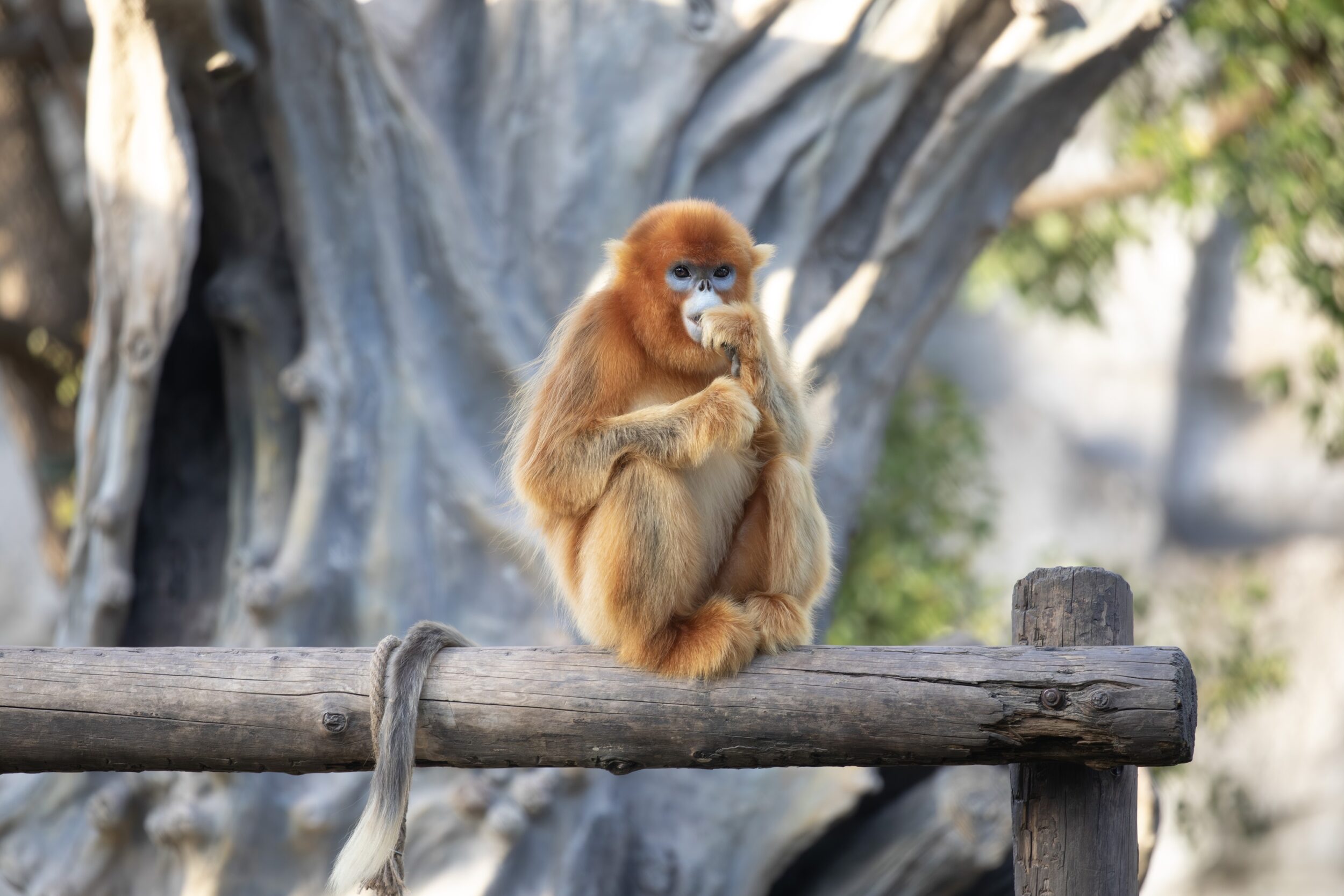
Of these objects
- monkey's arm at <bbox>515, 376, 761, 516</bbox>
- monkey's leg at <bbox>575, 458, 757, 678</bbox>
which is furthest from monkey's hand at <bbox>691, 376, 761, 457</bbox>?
monkey's leg at <bbox>575, 458, 757, 678</bbox>

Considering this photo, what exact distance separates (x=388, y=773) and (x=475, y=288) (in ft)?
10.3

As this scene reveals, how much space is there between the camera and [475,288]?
17.6 feet

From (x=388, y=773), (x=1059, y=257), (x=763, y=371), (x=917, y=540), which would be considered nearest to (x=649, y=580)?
(x=763, y=371)

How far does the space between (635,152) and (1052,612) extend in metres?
3.54

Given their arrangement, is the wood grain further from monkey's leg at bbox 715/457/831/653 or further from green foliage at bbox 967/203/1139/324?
green foliage at bbox 967/203/1139/324

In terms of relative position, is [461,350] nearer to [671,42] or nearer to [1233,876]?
[671,42]

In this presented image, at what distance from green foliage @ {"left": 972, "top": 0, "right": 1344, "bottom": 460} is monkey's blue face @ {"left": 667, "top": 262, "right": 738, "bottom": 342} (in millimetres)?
4762

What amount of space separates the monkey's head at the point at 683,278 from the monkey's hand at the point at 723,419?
174mm

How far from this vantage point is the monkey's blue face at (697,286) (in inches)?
114

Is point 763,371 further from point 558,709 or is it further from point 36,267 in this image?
point 36,267

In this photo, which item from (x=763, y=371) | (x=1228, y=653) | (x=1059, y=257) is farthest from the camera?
(x=1228, y=653)

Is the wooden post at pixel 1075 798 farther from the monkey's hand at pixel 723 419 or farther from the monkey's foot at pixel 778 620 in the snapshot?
the monkey's hand at pixel 723 419

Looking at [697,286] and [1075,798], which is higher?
[697,286]

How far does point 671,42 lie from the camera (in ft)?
19.0
